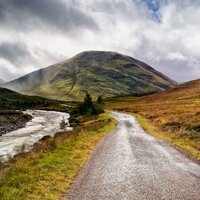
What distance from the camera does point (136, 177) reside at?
1580 cm

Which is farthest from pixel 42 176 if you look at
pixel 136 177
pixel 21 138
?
pixel 21 138

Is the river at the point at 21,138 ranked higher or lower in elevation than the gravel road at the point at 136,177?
lower

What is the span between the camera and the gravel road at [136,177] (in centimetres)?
1279

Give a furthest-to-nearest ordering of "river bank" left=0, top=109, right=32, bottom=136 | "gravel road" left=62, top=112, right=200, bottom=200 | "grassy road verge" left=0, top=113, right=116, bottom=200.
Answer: "river bank" left=0, top=109, right=32, bottom=136 → "gravel road" left=62, top=112, right=200, bottom=200 → "grassy road verge" left=0, top=113, right=116, bottom=200

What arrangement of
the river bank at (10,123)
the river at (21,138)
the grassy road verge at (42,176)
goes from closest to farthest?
the grassy road verge at (42,176)
the river at (21,138)
the river bank at (10,123)

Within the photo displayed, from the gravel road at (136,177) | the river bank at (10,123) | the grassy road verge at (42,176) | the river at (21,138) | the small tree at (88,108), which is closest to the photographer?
the grassy road verge at (42,176)

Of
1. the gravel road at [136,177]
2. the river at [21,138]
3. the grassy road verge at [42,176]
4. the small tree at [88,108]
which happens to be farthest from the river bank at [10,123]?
the gravel road at [136,177]

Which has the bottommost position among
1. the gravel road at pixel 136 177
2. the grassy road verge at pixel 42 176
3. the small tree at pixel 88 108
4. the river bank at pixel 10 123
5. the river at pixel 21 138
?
the river at pixel 21 138

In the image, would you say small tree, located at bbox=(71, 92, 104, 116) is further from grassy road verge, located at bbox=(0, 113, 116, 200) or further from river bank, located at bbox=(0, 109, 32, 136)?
grassy road verge, located at bbox=(0, 113, 116, 200)

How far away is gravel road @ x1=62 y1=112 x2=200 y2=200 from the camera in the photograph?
1279 cm

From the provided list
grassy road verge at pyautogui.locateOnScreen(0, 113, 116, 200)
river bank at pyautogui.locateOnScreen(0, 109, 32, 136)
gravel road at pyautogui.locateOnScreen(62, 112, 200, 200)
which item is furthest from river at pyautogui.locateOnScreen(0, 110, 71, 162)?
gravel road at pyautogui.locateOnScreen(62, 112, 200, 200)

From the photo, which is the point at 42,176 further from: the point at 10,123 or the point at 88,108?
the point at 88,108

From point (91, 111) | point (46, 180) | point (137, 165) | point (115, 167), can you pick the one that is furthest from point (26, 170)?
point (91, 111)

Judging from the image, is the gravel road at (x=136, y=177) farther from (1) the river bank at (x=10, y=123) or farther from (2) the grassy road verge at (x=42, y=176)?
(1) the river bank at (x=10, y=123)
